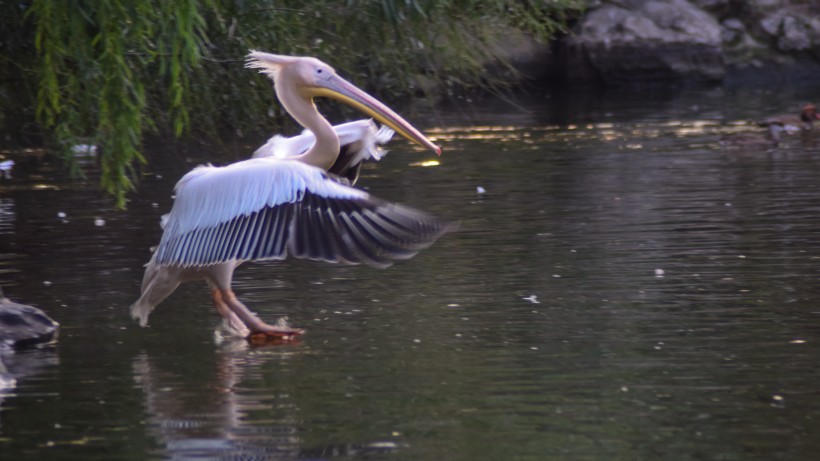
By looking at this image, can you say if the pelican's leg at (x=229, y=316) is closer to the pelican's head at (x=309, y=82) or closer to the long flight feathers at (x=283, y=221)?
the long flight feathers at (x=283, y=221)

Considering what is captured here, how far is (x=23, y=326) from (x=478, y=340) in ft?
7.16

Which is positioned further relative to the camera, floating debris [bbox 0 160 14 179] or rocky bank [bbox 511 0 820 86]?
rocky bank [bbox 511 0 820 86]

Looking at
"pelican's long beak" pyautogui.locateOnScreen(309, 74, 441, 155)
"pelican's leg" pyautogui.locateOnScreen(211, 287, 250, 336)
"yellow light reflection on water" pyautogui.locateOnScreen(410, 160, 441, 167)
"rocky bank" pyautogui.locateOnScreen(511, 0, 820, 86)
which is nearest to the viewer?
"pelican's leg" pyautogui.locateOnScreen(211, 287, 250, 336)

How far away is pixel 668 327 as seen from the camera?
6.84 m

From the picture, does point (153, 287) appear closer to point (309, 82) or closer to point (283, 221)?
point (283, 221)

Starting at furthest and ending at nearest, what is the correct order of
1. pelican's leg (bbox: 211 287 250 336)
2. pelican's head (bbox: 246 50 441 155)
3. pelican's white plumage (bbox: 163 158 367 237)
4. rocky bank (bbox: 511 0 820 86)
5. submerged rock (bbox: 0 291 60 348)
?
1. rocky bank (bbox: 511 0 820 86)
2. pelican's head (bbox: 246 50 441 155)
3. pelican's leg (bbox: 211 287 250 336)
4. submerged rock (bbox: 0 291 60 348)
5. pelican's white plumage (bbox: 163 158 367 237)

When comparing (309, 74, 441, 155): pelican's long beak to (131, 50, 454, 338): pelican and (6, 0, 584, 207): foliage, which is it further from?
(6, 0, 584, 207): foliage

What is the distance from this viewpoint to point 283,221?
633 centimetres

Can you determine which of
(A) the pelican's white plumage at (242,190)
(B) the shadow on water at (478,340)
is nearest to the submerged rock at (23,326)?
(B) the shadow on water at (478,340)

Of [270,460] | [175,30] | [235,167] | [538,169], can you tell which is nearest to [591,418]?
[270,460]

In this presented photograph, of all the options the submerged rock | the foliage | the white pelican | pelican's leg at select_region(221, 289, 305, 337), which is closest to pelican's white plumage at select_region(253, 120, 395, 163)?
the white pelican

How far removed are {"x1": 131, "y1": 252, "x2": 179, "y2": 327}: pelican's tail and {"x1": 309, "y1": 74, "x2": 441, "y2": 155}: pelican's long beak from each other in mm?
1234

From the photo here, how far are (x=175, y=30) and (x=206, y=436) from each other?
9.54 feet

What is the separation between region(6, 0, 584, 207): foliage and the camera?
745cm
